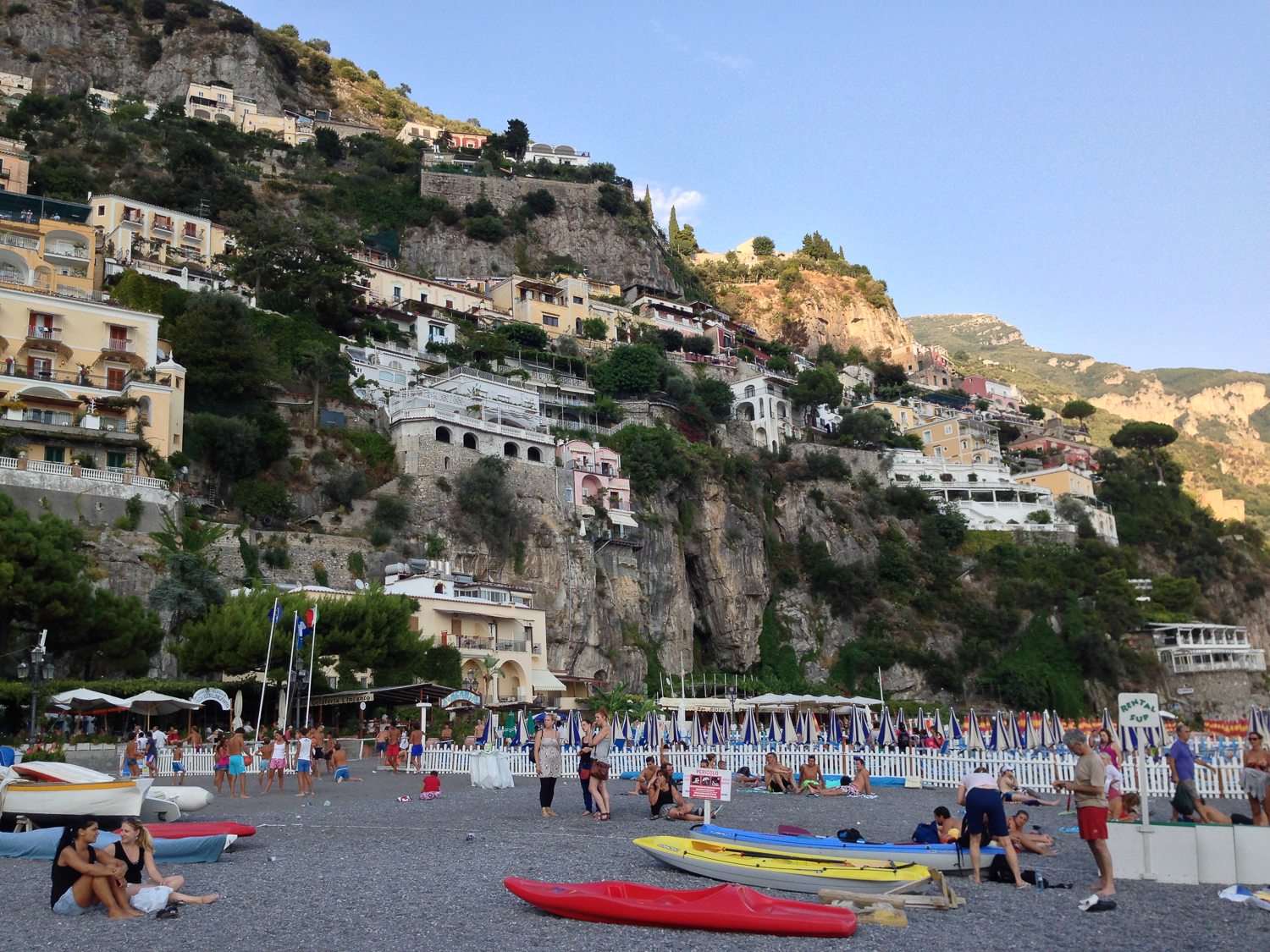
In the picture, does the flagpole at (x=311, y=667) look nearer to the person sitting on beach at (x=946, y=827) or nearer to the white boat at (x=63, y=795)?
the white boat at (x=63, y=795)

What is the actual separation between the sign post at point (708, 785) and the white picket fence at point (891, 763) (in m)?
9.05

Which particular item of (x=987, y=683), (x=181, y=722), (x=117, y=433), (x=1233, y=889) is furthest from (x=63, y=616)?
(x=987, y=683)

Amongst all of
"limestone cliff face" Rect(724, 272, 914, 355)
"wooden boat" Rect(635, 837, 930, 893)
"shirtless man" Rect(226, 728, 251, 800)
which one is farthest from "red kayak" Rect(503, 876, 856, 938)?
"limestone cliff face" Rect(724, 272, 914, 355)

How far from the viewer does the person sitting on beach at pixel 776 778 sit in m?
19.0

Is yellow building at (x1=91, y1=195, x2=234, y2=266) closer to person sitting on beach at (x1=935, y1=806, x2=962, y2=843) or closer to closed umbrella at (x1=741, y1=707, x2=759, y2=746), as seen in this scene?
closed umbrella at (x1=741, y1=707, x2=759, y2=746)

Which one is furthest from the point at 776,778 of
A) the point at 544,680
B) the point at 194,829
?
the point at 544,680

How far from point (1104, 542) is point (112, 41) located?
8161cm

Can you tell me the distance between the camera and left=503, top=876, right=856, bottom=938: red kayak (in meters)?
7.45

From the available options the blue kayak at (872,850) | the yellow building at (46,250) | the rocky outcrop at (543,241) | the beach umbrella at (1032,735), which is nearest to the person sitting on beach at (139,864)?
the blue kayak at (872,850)

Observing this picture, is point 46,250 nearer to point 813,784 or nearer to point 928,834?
point 813,784

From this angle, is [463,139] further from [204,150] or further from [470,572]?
[470,572]

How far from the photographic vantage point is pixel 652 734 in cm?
2377

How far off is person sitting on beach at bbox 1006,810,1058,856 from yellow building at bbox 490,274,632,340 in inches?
2174

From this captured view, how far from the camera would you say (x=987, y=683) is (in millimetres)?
54875
